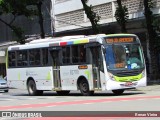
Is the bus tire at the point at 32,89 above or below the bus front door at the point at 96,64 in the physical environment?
below

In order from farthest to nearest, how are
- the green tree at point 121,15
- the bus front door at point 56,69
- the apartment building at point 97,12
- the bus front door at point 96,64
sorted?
the apartment building at point 97,12
the green tree at point 121,15
the bus front door at point 56,69
the bus front door at point 96,64

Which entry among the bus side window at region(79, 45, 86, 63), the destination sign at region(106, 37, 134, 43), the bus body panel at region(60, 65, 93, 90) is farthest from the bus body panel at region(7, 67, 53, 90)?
the destination sign at region(106, 37, 134, 43)

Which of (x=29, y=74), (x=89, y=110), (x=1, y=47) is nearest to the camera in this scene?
(x=89, y=110)

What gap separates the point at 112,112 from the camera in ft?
50.9

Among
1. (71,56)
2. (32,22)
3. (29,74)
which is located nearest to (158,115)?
(71,56)

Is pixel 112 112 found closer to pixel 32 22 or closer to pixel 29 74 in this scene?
pixel 29 74

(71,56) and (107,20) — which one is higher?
(107,20)

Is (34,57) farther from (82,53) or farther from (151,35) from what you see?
(151,35)

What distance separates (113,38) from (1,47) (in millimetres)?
34297

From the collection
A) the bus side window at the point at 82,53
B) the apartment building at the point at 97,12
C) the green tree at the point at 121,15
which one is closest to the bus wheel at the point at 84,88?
the bus side window at the point at 82,53

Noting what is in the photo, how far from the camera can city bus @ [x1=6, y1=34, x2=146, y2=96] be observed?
2425cm

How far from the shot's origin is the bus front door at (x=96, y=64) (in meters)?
24.5

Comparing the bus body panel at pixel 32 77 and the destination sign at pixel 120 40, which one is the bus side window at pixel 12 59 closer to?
the bus body panel at pixel 32 77

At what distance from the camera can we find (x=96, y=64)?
80.9 ft
